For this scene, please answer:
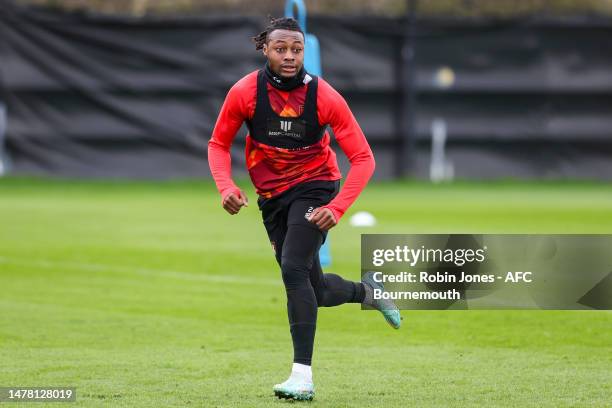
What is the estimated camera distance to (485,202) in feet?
67.4

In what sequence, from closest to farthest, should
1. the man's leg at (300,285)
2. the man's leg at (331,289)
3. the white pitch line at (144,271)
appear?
the man's leg at (300,285) → the man's leg at (331,289) → the white pitch line at (144,271)

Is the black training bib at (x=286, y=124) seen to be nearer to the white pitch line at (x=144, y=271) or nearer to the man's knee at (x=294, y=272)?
the man's knee at (x=294, y=272)

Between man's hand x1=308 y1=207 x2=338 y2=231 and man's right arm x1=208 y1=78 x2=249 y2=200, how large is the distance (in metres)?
0.43

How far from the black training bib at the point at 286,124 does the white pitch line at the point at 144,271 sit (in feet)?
15.3

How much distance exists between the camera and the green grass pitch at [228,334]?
6.79 metres

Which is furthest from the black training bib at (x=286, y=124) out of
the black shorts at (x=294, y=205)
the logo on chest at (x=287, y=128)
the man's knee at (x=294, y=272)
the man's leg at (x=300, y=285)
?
the man's knee at (x=294, y=272)

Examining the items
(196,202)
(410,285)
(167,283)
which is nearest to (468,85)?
(196,202)

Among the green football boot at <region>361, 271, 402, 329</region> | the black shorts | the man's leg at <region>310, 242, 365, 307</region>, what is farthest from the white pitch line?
the black shorts

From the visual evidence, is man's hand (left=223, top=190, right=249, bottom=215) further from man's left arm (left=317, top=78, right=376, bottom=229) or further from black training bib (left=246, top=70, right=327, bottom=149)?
man's left arm (left=317, top=78, right=376, bottom=229)

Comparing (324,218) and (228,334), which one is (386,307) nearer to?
(324,218)

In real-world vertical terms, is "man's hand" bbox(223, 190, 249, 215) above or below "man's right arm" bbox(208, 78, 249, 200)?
below

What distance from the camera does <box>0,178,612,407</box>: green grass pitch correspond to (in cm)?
679

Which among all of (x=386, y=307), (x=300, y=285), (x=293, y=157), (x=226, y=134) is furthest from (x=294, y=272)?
(x=386, y=307)

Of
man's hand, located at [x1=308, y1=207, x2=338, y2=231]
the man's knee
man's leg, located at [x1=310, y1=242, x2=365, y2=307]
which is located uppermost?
man's hand, located at [x1=308, y1=207, x2=338, y2=231]
